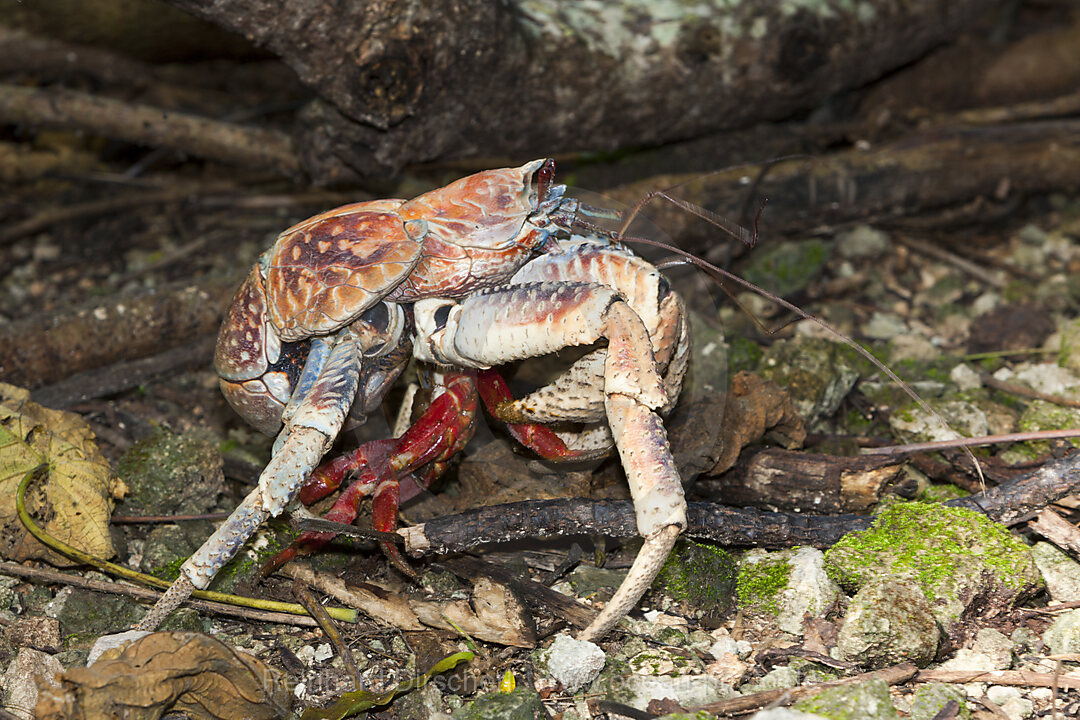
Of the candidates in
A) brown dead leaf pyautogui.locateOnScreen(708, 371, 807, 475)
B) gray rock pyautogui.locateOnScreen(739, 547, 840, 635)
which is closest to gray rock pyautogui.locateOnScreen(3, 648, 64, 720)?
gray rock pyautogui.locateOnScreen(739, 547, 840, 635)

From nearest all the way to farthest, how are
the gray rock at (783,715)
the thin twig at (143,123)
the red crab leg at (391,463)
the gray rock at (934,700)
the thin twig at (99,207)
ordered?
the gray rock at (783,715) → the gray rock at (934,700) → the red crab leg at (391,463) → the thin twig at (143,123) → the thin twig at (99,207)

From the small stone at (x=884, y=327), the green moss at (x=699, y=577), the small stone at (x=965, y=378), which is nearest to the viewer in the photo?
the green moss at (x=699, y=577)

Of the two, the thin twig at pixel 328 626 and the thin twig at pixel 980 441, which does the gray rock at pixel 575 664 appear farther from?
the thin twig at pixel 980 441

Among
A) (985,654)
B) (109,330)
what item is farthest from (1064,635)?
(109,330)

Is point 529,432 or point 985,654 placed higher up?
→ point 529,432

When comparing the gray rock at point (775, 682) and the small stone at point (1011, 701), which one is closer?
the small stone at point (1011, 701)

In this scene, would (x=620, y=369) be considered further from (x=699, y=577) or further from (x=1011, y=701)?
(x=1011, y=701)

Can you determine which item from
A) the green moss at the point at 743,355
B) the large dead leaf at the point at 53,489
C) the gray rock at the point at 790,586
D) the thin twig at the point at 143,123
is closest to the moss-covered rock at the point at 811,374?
the green moss at the point at 743,355

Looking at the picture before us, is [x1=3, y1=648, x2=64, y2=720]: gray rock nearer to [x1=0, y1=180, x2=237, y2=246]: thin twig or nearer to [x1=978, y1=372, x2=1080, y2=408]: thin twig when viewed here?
[x1=0, y1=180, x2=237, y2=246]: thin twig
